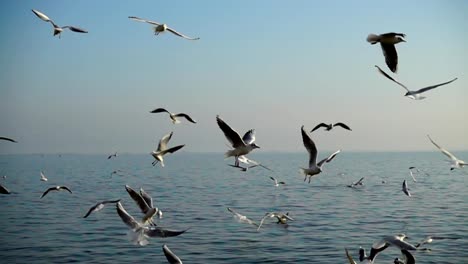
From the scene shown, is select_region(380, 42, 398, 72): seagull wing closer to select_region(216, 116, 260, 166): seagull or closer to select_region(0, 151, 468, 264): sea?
select_region(216, 116, 260, 166): seagull

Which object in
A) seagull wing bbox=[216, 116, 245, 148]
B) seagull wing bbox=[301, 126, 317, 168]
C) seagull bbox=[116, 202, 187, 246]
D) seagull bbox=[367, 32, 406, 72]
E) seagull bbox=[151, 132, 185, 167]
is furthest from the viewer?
seagull bbox=[151, 132, 185, 167]

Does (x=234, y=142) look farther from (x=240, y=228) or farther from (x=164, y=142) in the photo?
(x=240, y=228)

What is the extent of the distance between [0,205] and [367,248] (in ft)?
80.7

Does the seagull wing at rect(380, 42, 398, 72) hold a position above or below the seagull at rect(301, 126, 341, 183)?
above

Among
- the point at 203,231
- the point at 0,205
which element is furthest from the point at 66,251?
the point at 0,205

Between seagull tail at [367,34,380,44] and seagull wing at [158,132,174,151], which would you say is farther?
seagull wing at [158,132,174,151]

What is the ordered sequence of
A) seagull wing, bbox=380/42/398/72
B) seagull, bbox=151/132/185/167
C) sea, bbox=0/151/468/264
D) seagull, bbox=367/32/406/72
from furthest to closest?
sea, bbox=0/151/468/264
seagull, bbox=151/132/185/167
seagull wing, bbox=380/42/398/72
seagull, bbox=367/32/406/72

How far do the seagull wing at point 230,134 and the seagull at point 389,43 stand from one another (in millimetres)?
2844

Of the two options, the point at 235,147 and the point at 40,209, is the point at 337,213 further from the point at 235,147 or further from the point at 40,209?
the point at 235,147

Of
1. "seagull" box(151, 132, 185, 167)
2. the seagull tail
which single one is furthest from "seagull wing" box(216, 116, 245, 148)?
the seagull tail

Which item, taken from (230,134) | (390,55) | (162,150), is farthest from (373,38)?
(162,150)

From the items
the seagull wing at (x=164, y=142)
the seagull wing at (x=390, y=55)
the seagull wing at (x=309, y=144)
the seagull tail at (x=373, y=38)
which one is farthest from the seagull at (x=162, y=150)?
the seagull wing at (x=390, y=55)

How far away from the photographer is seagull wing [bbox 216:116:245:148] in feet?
33.2

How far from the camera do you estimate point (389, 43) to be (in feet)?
32.6
